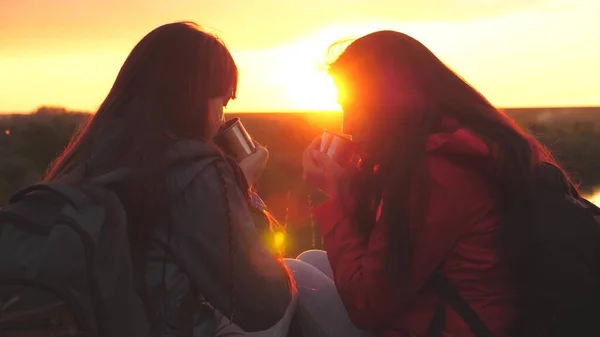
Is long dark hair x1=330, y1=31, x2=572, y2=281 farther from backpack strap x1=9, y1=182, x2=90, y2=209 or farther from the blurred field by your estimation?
the blurred field

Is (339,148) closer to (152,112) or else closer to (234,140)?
(234,140)

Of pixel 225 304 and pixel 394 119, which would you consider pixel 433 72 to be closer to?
pixel 394 119

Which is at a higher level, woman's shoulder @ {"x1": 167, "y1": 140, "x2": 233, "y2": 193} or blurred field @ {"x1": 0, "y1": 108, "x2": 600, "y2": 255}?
woman's shoulder @ {"x1": 167, "y1": 140, "x2": 233, "y2": 193}

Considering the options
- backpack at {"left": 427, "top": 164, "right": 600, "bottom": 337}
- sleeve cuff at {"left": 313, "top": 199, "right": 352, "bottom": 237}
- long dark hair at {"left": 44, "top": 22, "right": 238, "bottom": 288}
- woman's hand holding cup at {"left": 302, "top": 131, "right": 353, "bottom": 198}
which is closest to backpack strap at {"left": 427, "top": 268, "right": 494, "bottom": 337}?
backpack at {"left": 427, "top": 164, "right": 600, "bottom": 337}

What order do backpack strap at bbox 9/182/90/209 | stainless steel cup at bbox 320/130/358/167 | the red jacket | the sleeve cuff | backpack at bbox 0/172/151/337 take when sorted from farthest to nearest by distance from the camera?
1. stainless steel cup at bbox 320/130/358/167
2. the sleeve cuff
3. the red jacket
4. backpack strap at bbox 9/182/90/209
5. backpack at bbox 0/172/151/337

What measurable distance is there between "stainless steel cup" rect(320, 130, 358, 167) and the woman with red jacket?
182 mm

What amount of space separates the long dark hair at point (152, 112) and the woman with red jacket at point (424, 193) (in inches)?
20.3

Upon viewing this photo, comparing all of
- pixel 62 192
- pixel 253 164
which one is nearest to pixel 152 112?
pixel 62 192

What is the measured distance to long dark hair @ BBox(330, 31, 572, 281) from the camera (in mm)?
2467

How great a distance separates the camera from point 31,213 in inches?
83.8

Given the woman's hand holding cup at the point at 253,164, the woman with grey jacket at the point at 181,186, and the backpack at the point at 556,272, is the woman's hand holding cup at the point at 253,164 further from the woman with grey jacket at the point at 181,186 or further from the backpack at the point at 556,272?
the backpack at the point at 556,272

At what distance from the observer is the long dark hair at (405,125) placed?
2.47 meters

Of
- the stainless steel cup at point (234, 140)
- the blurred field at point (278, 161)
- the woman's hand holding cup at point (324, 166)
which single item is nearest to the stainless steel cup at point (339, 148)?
the woman's hand holding cup at point (324, 166)

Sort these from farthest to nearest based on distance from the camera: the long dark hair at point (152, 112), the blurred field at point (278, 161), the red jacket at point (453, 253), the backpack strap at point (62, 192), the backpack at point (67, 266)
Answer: the blurred field at point (278, 161), the red jacket at point (453, 253), the long dark hair at point (152, 112), the backpack strap at point (62, 192), the backpack at point (67, 266)
